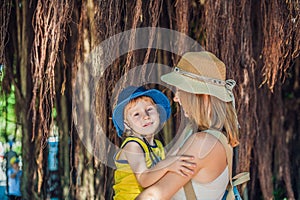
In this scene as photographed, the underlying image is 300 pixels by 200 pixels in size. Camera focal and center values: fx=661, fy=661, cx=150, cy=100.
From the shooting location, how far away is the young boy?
1954 millimetres

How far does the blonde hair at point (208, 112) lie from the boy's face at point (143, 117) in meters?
0.32

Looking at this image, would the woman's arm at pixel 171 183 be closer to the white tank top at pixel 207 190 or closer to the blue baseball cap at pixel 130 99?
the white tank top at pixel 207 190

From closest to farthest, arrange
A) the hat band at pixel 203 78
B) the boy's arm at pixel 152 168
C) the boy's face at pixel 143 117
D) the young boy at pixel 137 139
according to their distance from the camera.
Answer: the boy's arm at pixel 152 168 < the hat band at pixel 203 78 < the young boy at pixel 137 139 < the boy's face at pixel 143 117

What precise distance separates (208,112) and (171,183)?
22 cm

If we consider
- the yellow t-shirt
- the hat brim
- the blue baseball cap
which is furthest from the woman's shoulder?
the blue baseball cap

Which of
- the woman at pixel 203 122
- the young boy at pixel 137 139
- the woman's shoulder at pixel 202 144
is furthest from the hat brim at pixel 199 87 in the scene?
the young boy at pixel 137 139

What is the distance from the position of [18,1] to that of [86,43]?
430 mm

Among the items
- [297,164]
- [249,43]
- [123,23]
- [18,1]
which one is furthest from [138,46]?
[297,164]

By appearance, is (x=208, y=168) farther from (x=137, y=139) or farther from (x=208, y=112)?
(x=137, y=139)

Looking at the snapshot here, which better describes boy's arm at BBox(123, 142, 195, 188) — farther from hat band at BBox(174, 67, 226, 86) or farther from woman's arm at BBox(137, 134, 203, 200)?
hat band at BBox(174, 67, 226, 86)

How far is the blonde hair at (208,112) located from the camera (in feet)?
5.74

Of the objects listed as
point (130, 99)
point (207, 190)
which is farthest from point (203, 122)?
point (130, 99)

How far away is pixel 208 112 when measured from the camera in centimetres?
177

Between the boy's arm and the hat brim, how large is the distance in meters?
0.19
